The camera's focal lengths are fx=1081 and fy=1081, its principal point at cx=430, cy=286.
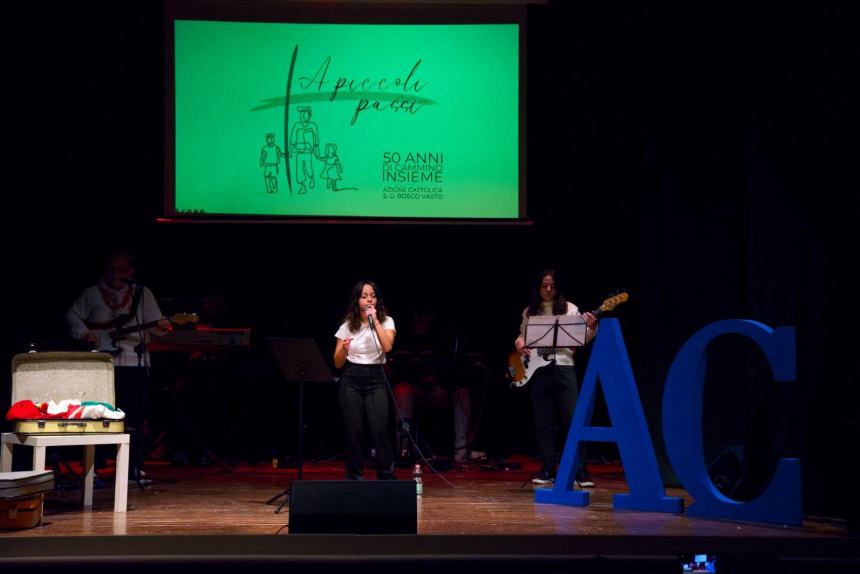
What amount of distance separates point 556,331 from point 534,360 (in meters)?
0.66

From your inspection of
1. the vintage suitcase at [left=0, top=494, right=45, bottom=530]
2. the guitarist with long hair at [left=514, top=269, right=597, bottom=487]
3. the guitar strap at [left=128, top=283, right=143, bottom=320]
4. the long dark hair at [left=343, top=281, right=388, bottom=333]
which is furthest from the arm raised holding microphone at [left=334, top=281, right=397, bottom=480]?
the vintage suitcase at [left=0, top=494, right=45, bottom=530]

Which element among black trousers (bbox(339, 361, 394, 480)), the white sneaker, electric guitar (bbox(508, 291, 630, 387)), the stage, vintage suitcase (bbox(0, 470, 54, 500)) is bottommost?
the white sneaker

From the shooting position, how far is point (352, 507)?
4.98 m

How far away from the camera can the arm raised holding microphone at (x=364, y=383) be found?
7125 millimetres

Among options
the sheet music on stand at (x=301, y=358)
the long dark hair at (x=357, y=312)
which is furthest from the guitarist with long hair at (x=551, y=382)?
the sheet music on stand at (x=301, y=358)

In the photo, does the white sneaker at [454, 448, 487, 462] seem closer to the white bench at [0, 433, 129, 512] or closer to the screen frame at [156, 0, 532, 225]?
the screen frame at [156, 0, 532, 225]

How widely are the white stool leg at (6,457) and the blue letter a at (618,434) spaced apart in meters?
3.21

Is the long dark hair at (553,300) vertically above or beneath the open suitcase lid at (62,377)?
above

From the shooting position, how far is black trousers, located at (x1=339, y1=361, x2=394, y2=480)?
281 inches

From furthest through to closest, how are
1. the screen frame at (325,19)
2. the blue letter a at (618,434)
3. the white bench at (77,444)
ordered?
the screen frame at (325,19), the blue letter a at (618,434), the white bench at (77,444)

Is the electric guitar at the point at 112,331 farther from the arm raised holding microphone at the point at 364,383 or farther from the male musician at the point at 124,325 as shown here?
the arm raised holding microphone at the point at 364,383

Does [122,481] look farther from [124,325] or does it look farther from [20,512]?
[124,325]

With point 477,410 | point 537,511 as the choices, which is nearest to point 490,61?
point 477,410

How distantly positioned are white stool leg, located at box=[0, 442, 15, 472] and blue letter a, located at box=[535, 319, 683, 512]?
3210 mm
